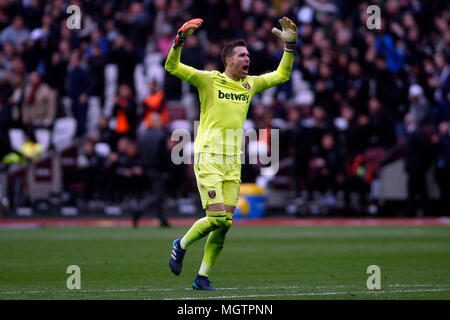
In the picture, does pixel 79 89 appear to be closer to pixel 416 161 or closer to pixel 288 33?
pixel 416 161

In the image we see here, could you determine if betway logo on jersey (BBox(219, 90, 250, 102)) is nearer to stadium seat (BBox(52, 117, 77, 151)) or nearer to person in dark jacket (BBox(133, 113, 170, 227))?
person in dark jacket (BBox(133, 113, 170, 227))

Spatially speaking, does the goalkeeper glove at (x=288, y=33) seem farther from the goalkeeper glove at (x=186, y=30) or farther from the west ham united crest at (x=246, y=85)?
the goalkeeper glove at (x=186, y=30)

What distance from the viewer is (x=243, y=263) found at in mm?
13031

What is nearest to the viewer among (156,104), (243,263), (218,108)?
(218,108)

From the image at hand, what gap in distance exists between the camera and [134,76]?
87.7ft

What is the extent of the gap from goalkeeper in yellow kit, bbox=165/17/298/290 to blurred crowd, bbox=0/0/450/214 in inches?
497

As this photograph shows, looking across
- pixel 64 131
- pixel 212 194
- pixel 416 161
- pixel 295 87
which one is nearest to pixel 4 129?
pixel 64 131

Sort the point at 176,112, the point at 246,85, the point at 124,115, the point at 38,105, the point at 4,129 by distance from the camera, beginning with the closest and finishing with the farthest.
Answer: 1. the point at 246,85
2. the point at 4,129
3. the point at 124,115
4. the point at 38,105
5. the point at 176,112

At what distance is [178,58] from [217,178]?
1.38m

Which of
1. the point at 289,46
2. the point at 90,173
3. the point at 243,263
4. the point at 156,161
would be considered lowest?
the point at 243,263

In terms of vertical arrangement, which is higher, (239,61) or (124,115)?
(239,61)

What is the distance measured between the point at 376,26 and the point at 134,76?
7.37 meters

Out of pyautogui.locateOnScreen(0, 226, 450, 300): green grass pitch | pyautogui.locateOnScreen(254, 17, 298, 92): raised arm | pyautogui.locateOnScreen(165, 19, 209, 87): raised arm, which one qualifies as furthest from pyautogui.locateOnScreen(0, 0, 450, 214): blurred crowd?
pyautogui.locateOnScreen(165, 19, 209, 87): raised arm

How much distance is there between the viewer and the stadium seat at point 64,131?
86.0 feet
